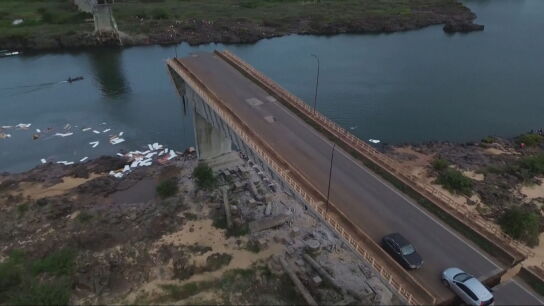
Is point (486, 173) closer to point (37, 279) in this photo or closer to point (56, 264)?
point (56, 264)

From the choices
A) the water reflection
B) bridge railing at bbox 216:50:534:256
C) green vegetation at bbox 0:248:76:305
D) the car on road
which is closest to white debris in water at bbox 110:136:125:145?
the water reflection

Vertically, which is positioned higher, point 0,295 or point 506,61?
point 506,61

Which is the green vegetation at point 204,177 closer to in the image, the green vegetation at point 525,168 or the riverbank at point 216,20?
the green vegetation at point 525,168

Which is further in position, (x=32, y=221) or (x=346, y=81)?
(x=346, y=81)

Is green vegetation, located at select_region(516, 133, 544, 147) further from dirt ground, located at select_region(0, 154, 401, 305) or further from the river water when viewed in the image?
dirt ground, located at select_region(0, 154, 401, 305)

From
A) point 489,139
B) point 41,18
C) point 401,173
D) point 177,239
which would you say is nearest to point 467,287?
point 401,173

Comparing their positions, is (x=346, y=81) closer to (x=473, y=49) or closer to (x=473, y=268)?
(x=473, y=49)

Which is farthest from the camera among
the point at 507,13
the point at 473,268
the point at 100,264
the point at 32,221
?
the point at 507,13

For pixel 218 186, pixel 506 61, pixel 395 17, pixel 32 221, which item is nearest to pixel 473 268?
pixel 218 186

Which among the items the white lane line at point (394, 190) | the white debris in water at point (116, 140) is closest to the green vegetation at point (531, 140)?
the white lane line at point (394, 190)
